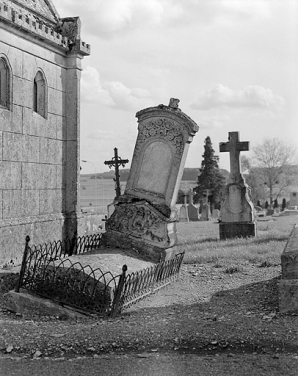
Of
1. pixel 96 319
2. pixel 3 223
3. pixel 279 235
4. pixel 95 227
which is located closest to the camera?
pixel 96 319

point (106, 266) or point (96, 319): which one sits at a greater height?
point (106, 266)

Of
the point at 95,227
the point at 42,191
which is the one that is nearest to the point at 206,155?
the point at 95,227

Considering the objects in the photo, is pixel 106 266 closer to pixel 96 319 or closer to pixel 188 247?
pixel 96 319

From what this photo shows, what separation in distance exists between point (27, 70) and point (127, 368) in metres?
7.72

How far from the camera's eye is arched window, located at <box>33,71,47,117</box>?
440 inches

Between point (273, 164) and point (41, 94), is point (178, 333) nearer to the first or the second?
point (41, 94)

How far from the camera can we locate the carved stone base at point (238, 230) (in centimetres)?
1489

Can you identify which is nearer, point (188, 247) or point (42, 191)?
point (42, 191)

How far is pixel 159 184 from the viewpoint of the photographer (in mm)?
8914

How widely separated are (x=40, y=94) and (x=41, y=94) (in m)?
0.02

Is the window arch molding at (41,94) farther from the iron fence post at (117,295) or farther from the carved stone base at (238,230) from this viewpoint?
the carved stone base at (238,230)

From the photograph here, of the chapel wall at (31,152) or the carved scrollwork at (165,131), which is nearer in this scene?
the carved scrollwork at (165,131)

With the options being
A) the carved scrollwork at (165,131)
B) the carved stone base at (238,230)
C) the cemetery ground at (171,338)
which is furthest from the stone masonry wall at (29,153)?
the carved stone base at (238,230)

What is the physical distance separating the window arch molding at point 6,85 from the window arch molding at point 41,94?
3.78 feet
